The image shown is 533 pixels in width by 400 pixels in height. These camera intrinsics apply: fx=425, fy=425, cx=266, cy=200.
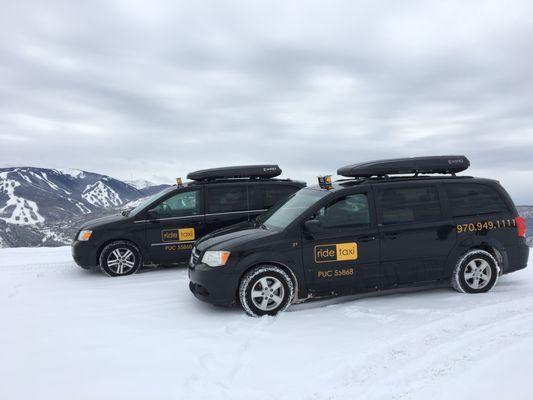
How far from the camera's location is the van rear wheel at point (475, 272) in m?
5.95

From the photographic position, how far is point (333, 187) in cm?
602

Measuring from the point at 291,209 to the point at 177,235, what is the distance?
2.97 m

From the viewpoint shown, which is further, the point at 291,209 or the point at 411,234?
the point at 291,209

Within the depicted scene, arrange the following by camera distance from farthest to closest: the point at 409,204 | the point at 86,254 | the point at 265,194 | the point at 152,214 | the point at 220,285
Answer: the point at 265,194, the point at 152,214, the point at 86,254, the point at 409,204, the point at 220,285

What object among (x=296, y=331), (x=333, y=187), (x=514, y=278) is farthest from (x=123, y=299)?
(x=514, y=278)

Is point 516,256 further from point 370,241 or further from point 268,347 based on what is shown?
point 268,347

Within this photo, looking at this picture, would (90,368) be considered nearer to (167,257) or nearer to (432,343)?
(432,343)

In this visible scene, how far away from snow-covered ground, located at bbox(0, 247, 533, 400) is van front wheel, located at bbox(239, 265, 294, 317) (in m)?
0.17

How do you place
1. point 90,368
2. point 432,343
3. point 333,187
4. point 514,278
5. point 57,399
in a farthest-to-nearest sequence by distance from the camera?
point 514,278 < point 333,187 < point 432,343 < point 90,368 < point 57,399

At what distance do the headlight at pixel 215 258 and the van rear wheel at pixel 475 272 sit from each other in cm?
323

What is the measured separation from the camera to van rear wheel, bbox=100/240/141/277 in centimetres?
777

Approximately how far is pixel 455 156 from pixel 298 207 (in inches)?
101

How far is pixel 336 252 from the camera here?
18.2ft

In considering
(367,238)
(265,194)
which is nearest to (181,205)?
(265,194)
